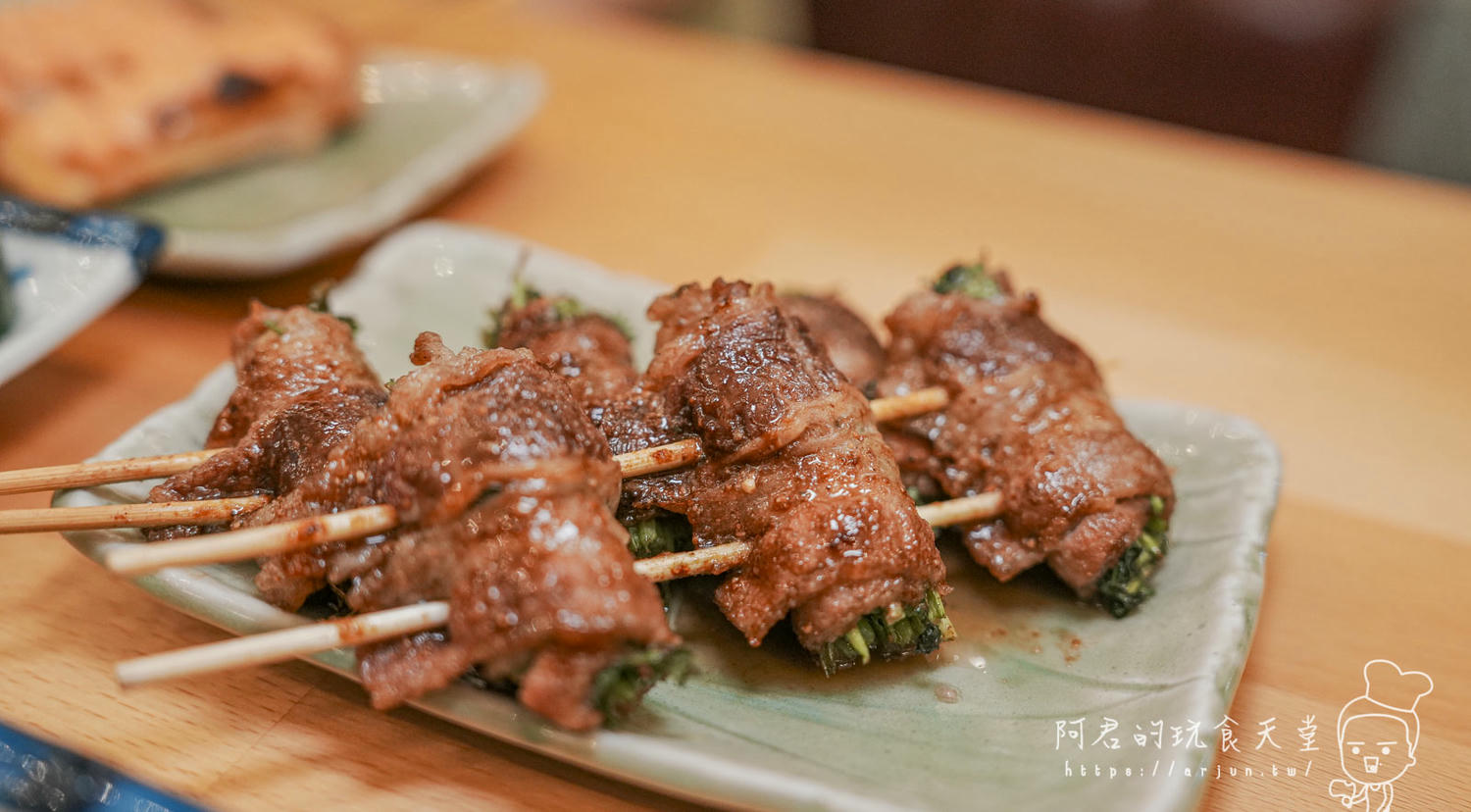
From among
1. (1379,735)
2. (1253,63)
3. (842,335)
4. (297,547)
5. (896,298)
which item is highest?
(1253,63)

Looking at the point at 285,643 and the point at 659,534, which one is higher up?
the point at 285,643

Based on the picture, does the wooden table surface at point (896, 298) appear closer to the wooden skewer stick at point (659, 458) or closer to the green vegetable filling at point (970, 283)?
the wooden skewer stick at point (659, 458)

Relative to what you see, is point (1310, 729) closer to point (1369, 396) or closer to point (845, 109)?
point (1369, 396)

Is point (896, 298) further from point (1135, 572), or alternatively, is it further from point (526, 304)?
point (1135, 572)

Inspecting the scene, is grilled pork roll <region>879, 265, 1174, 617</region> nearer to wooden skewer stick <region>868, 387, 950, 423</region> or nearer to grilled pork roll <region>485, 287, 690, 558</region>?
wooden skewer stick <region>868, 387, 950, 423</region>

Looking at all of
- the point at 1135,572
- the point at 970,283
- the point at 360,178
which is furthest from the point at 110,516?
the point at 360,178

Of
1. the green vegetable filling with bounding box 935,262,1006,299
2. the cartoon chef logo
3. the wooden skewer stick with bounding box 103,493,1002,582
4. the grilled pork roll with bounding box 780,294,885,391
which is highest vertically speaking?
the green vegetable filling with bounding box 935,262,1006,299

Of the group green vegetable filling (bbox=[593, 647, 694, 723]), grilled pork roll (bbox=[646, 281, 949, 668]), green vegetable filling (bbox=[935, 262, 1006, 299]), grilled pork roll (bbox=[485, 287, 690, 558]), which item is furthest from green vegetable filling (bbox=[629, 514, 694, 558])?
green vegetable filling (bbox=[935, 262, 1006, 299])

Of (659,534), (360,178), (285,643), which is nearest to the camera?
(285,643)
